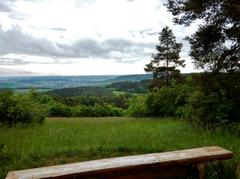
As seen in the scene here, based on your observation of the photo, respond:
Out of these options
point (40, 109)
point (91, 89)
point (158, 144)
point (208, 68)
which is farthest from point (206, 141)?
point (91, 89)

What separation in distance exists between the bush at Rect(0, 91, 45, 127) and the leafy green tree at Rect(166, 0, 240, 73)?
28.8 feet

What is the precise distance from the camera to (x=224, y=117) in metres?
16.3

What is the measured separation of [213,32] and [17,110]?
10.1 m

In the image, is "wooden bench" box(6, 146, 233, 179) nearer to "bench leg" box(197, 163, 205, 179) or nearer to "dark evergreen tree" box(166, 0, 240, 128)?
"bench leg" box(197, 163, 205, 179)

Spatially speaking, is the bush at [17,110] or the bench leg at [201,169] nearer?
the bench leg at [201,169]

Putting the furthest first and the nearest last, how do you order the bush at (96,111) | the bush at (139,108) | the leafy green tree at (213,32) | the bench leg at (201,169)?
the bush at (96,111) < the bush at (139,108) < the leafy green tree at (213,32) < the bench leg at (201,169)

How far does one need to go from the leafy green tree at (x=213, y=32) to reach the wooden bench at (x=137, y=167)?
7.79 metres

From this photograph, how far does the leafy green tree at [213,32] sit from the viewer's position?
14.0m

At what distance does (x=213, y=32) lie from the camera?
14.9m

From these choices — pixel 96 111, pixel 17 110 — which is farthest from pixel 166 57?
pixel 17 110

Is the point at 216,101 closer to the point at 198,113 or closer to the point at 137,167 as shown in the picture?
the point at 198,113

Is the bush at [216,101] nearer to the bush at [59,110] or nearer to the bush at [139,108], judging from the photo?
the bush at [139,108]

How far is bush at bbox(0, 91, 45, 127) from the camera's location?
19.0m

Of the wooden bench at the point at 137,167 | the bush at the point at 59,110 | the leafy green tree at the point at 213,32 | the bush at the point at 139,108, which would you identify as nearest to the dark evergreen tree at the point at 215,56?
the leafy green tree at the point at 213,32
